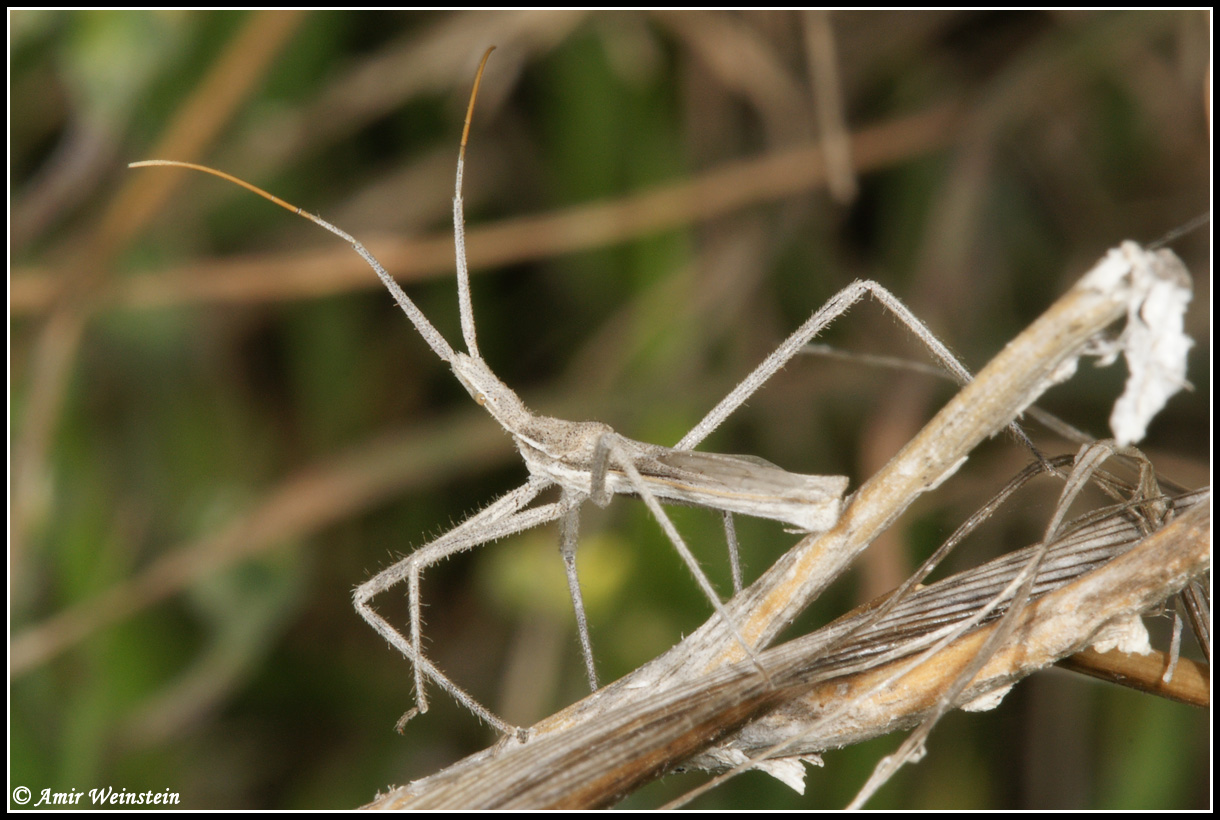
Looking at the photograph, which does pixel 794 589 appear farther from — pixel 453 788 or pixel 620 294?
pixel 620 294

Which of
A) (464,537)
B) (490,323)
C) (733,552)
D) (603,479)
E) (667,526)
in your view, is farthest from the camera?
(490,323)

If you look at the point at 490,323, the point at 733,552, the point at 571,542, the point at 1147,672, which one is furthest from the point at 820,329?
the point at 490,323

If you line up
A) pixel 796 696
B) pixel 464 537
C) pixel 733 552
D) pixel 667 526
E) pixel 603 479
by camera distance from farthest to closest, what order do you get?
1. pixel 464 537
2. pixel 733 552
3. pixel 603 479
4. pixel 667 526
5. pixel 796 696

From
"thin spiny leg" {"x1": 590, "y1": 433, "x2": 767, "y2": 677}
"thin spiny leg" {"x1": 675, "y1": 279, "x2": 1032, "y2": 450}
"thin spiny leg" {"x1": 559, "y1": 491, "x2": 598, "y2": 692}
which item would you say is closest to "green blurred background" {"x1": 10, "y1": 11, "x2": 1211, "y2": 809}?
"thin spiny leg" {"x1": 559, "y1": 491, "x2": 598, "y2": 692}

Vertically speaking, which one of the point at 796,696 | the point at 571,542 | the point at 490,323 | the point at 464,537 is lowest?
the point at 796,696

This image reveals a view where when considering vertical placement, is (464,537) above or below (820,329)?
below

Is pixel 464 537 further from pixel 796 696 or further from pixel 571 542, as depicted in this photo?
pixel 796 696

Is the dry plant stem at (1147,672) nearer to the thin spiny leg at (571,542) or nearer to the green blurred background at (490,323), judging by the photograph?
the thin spiny leg at (571,542)
